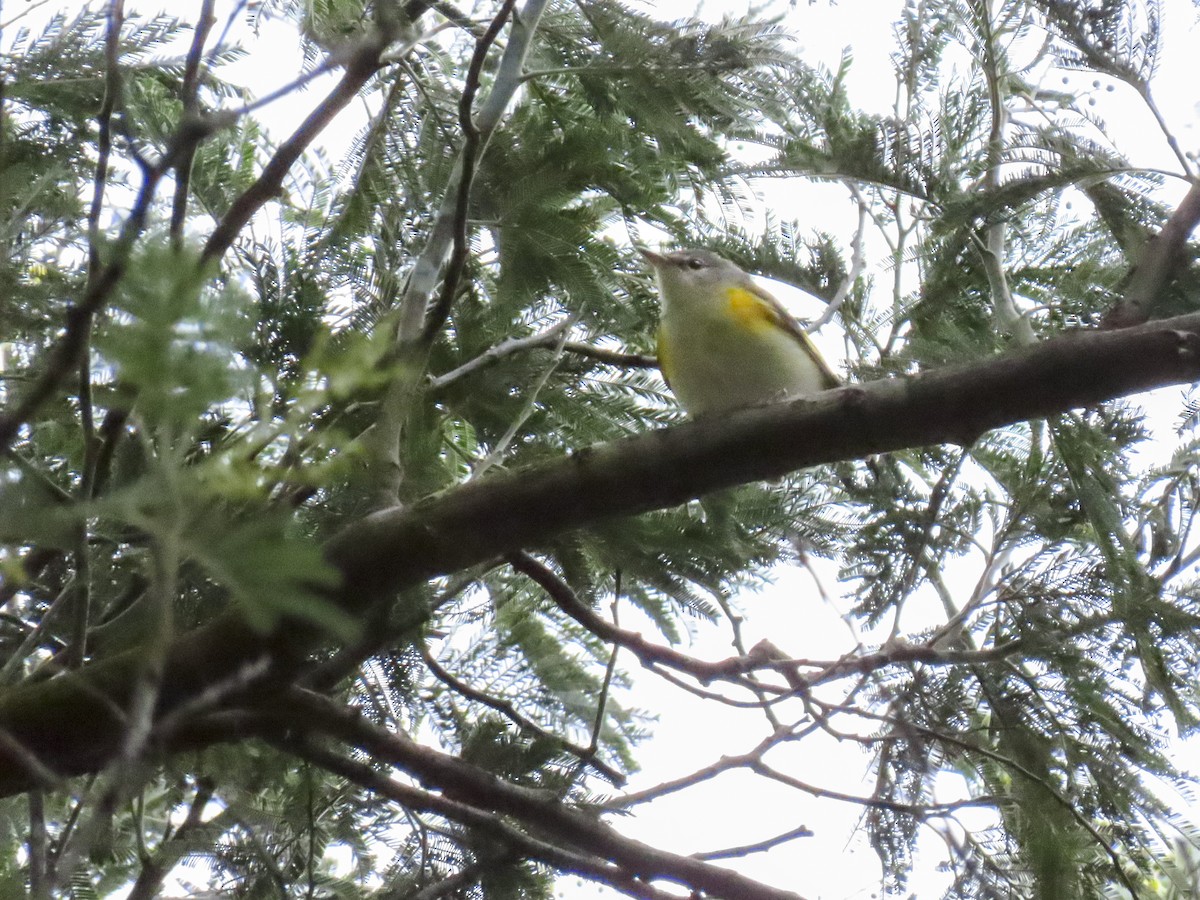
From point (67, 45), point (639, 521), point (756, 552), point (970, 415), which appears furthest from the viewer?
point (67, 45)

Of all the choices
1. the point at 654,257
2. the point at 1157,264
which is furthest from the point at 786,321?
the point at 1157,264

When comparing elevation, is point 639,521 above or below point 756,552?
below

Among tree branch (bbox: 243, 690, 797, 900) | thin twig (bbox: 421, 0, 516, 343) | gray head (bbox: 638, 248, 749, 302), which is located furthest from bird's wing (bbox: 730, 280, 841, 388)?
tree branch (bbox: 243, 690, 797, 900)

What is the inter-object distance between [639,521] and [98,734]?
1290 millimetres

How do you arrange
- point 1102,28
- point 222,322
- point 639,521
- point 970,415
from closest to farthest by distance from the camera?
1. point 222,322
2. point 970,415
3. point 639,521
4. point 1102,28

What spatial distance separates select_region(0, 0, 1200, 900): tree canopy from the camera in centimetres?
240

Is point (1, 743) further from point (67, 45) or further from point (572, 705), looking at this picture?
point (67, 45)

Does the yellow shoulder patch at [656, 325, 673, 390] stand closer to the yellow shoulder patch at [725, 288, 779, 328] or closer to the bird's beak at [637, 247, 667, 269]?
the yellow shoulder patch at [725, 288, 779, 328]

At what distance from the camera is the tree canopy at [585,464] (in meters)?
2.40

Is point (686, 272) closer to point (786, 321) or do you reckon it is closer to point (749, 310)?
point (749, 310)

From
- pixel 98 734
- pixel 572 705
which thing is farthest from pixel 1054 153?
pixel 98 734

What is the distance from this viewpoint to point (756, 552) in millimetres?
3213

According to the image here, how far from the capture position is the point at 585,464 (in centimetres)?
242

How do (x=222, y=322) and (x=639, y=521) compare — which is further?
(x=639, y=521)
